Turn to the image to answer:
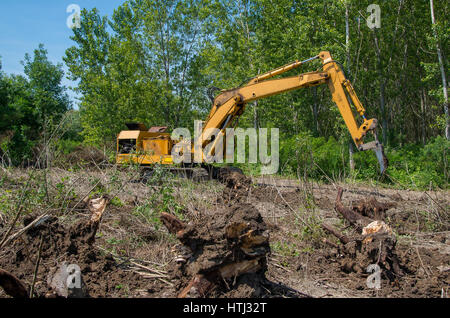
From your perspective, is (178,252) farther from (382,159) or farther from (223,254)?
(382,159)

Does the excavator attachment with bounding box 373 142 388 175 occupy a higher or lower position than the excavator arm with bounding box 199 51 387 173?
lower

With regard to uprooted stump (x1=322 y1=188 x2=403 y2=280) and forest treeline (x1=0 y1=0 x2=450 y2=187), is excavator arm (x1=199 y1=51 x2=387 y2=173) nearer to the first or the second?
uprooted stump (x1=322 y1=188 x2=403 y2=280)

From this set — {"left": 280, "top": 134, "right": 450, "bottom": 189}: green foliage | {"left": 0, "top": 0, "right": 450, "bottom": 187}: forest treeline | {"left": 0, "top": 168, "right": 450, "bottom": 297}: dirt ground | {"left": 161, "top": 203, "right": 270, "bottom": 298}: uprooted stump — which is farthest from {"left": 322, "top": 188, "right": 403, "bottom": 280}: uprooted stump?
{"left": 0, "top": 0, "right": 450, "bottom": 187}: forest treeline

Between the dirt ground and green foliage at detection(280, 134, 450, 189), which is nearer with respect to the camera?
the dirt ground

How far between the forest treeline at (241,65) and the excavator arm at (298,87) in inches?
207

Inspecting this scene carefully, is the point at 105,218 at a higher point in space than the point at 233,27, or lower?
lower

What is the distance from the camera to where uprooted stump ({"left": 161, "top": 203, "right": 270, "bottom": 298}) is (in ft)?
10.5

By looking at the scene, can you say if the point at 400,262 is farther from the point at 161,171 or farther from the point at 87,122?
the point at 87,122

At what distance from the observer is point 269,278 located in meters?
3.94

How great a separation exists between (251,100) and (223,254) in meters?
7.02

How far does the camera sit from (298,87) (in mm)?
8969
